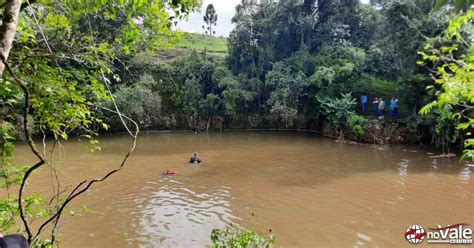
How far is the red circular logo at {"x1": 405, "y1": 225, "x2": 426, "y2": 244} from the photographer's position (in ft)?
24.3

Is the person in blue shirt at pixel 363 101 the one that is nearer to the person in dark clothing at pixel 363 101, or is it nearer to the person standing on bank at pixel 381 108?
the person in dark clothing at pixel 363 101

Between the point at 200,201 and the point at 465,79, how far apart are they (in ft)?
25.9

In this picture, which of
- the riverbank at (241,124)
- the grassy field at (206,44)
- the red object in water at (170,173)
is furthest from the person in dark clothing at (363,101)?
the grassy field at (206,44)

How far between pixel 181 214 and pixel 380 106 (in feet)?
50.6

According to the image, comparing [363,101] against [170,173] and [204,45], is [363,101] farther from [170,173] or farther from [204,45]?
[204,45]

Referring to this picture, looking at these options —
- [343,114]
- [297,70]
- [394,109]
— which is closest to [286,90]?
[297,70]

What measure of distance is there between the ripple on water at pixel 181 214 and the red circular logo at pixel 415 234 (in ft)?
12.5

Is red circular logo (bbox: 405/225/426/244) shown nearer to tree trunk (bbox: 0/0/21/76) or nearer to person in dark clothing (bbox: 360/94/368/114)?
tree trunk (bbox: 0/0/21/76)

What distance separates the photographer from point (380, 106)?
2061 centimetres

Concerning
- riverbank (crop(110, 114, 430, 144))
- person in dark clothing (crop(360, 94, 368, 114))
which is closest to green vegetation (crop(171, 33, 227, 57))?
riverbank (crop(110, 114, 430, 144))

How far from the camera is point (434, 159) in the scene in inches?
620

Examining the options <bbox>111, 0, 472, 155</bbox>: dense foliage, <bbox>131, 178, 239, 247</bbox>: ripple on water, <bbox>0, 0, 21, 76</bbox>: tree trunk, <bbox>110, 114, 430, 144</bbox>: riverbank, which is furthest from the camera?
<bbox>110, 114, 430, 144</bbox>: riverbank

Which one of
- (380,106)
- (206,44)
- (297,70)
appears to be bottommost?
(380,106)

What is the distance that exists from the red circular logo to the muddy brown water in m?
0.16
